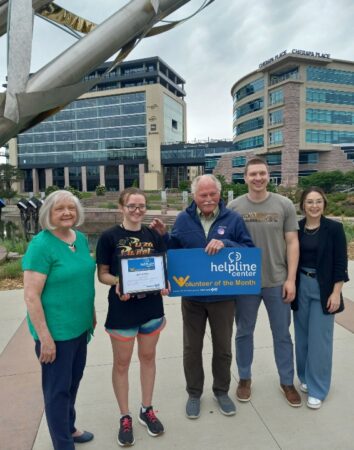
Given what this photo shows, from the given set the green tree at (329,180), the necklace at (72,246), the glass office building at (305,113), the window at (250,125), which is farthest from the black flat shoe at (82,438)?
the window at (250,125)

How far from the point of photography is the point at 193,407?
2.79 m

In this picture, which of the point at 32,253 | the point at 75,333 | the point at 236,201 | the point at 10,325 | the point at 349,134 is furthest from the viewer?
the point at 349,134

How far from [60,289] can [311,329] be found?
6.81ft

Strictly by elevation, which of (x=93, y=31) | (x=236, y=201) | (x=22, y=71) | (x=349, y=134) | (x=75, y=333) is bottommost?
(x=75, y=333)

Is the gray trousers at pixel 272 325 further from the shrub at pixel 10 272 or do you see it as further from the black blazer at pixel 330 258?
the shrub at pixel 10 272

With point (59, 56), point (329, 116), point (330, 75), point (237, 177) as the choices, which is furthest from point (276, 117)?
point (59, 56)

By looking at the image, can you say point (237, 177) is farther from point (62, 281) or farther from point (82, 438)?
point (62, 281)

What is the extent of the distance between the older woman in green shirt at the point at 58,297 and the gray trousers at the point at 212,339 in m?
0.90

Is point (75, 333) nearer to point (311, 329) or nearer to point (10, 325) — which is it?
point (311, 329)

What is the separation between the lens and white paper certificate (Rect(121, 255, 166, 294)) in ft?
7.54

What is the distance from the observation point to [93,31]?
21.5ft

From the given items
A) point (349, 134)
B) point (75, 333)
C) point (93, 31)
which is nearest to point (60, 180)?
point (349, 134)

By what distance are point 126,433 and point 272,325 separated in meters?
1.44

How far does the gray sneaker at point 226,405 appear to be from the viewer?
2.77 m
